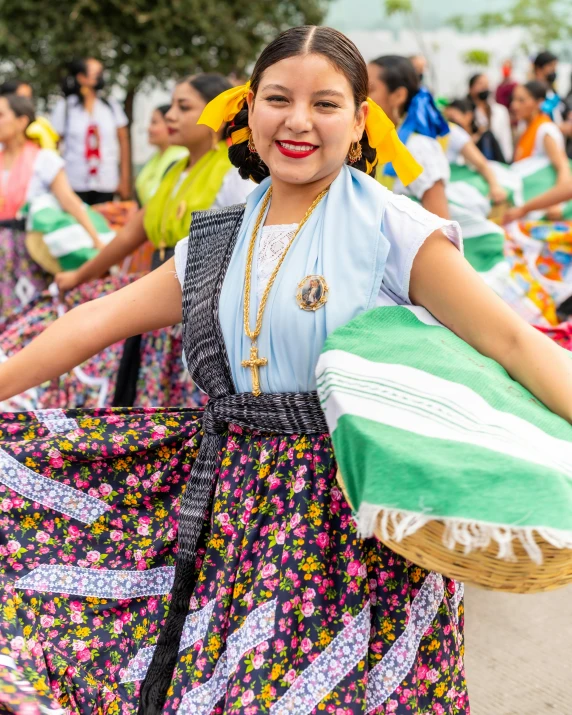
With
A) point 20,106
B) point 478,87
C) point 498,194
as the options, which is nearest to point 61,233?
point 20,106

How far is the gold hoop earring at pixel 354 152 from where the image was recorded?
2.29 m

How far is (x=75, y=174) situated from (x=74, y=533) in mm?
7131

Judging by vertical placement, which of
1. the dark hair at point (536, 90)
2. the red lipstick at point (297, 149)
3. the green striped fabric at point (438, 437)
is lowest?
the green striped fabric at point (438, 437)

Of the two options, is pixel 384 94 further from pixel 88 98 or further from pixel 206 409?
pixel 88 98

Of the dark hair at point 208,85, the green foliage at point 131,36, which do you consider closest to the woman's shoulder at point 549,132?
the dark hair at point 208,85

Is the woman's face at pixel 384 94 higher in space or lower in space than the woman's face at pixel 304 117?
higher

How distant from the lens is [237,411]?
86.3 inches

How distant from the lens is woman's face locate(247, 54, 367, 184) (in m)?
2.09

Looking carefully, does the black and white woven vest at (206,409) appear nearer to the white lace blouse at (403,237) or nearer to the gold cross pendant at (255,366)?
the gold cross pendant at (255,366)

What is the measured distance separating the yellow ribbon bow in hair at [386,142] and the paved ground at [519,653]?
5.31ft

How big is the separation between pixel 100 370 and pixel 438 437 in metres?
3.33

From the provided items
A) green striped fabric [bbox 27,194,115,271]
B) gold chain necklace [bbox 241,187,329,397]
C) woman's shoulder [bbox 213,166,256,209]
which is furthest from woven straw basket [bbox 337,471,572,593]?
green striped fabric [bbox 27,194,115,271]

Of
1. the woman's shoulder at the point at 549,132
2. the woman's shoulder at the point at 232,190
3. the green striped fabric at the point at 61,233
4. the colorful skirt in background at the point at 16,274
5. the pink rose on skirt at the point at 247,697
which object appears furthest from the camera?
the woman's shoulder at the point at 549,132

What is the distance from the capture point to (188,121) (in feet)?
14.9
